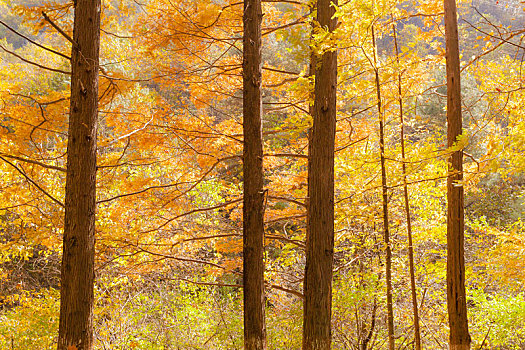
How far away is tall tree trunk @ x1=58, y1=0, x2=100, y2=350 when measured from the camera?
308cm

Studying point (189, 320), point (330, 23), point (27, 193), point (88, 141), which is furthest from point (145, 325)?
point (330, 23)

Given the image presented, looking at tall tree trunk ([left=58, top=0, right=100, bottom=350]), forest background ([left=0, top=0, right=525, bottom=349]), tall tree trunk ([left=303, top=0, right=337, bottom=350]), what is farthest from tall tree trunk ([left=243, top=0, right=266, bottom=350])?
tall tree trunk ([left=58, top=0, right=100, bottom=350])

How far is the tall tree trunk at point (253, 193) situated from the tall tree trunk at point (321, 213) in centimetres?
62

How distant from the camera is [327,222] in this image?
3822 mm

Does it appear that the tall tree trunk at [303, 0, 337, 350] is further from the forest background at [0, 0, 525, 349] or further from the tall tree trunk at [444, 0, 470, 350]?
the tall tree trunk at [444, 0, 470, 350]

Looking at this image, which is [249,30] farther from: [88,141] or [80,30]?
[88,141]

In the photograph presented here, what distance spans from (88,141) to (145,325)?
6.06 meters

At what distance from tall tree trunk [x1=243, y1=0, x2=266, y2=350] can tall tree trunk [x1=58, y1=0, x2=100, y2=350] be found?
162cm

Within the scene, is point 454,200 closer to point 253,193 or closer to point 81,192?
point 253,193

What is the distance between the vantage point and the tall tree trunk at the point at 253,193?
4250mm

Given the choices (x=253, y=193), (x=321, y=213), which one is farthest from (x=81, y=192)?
(x=321, y=213)

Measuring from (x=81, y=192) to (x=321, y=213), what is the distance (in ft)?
6.78

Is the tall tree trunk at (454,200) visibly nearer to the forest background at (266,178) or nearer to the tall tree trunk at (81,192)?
the forest background at (266,178)

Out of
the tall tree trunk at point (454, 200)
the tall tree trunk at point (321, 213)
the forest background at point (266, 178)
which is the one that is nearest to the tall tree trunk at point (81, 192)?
the forest background at point (266, 178)
